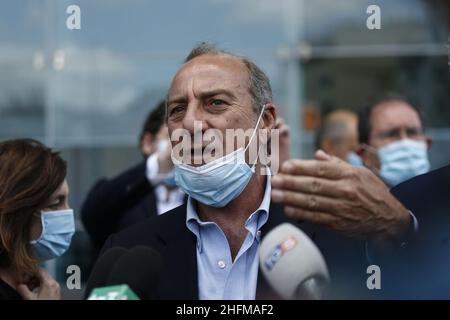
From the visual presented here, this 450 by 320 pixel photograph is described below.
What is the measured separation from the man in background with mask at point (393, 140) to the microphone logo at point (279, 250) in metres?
2.13

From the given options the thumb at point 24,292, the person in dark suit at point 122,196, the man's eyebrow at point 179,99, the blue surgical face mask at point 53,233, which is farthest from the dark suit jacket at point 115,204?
the man's eyebrow at point 179,99

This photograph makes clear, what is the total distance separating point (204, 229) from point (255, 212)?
170 millimetres

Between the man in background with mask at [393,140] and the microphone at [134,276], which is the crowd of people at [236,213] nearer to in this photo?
the microphone at [134,276]

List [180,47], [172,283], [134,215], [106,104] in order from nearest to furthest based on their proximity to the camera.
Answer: [172,283] < [134,215] < [180,47] < [106,104]

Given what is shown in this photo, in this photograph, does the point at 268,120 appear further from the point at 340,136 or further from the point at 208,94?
the point at 340,136

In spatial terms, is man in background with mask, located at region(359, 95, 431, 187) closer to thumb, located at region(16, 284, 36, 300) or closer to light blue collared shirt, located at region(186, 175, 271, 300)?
light blue collared shirt, located at region(186, 175, 271, 300)

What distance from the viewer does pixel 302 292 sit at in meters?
2.02

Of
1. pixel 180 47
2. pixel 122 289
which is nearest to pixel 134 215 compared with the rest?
pixel 122 289

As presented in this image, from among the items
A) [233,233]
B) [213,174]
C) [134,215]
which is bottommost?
[134,215]

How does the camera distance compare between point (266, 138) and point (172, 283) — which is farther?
point (266, 138)

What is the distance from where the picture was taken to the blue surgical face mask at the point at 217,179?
105 inches

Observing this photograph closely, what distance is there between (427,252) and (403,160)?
1.86 meters

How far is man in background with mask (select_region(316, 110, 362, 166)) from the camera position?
213 inches
